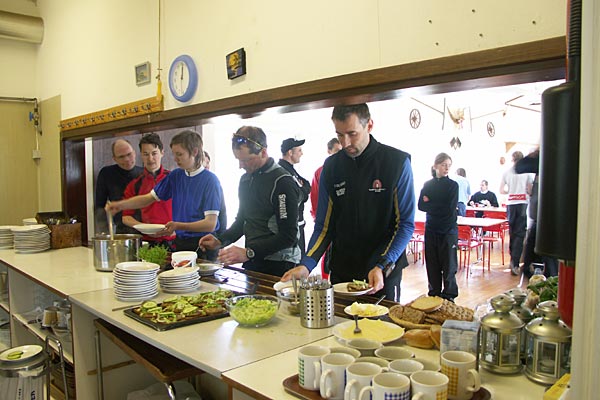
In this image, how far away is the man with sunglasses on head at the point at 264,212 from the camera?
312cm

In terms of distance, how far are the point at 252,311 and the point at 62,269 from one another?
178 centimetres

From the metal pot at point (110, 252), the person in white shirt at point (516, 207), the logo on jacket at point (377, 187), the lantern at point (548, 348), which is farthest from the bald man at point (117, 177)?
the person in white shirt at point (516, 207)

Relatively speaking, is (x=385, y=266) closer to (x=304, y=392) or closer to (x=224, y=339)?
(x=224, y=339)

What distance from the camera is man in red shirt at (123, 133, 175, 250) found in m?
4.04

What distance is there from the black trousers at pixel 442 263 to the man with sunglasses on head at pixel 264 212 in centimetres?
205

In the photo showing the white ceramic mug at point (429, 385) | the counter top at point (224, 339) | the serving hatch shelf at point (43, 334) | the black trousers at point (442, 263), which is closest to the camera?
the white ceramic mug at point (429, 385)

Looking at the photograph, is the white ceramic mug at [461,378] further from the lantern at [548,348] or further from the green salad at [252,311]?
the green salad at [252,311]

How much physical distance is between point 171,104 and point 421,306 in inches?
84.3

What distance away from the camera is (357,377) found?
1170 millimetres

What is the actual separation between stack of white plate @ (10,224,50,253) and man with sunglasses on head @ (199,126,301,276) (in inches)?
62.0

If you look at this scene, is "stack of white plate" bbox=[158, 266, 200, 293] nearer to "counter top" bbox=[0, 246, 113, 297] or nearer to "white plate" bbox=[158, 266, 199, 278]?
"white plate" bbox=[158, 266, 199, 278]

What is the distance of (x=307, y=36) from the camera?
2242 mm

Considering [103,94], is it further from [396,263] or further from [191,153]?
[396,263]

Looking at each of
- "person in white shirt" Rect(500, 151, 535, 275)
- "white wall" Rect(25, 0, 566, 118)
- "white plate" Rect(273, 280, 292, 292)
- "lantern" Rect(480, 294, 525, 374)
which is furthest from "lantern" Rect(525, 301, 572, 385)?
"person in white shirt" Rect(500, 151, 535, 275)
